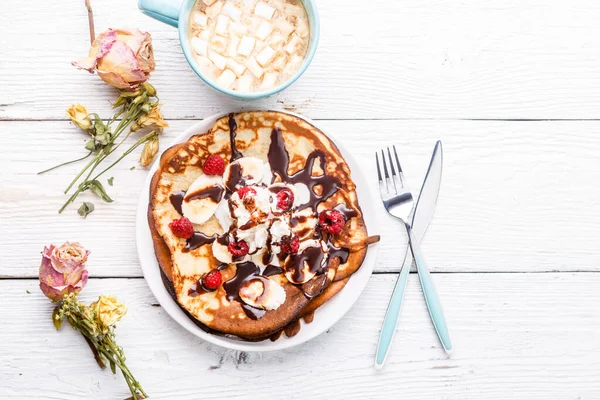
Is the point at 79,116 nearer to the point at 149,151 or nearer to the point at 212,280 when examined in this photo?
the point at 149,151

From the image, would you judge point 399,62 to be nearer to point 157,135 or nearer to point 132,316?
point 157,135

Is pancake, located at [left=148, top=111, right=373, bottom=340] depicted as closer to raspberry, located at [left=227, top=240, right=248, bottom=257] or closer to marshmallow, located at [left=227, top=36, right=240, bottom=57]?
raspberry, located at [left=227, top=240, right=248, bottom=257]

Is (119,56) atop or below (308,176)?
atop

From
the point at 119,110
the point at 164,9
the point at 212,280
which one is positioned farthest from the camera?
the point at 119,110

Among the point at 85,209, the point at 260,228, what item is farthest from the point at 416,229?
the point at 85,209

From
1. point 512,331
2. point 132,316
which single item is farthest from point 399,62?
point 132,316

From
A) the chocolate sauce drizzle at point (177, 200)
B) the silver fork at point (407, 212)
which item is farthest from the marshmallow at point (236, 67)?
the silver fork at point (407, 212)

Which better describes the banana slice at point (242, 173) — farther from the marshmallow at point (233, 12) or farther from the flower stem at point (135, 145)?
the marshmallow at point (233, 12)
